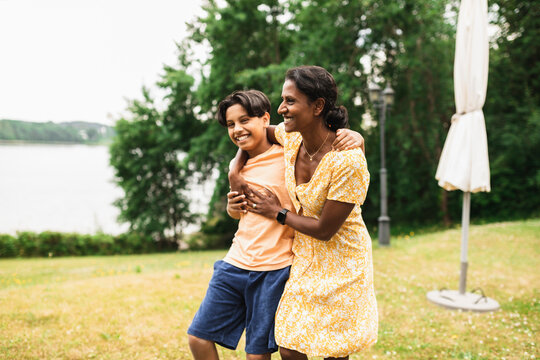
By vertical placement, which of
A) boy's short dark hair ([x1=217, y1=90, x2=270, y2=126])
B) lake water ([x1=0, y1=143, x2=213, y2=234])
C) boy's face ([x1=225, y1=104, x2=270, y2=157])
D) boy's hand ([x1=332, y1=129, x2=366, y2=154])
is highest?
boy's short dark hair ([x1=217, y1=90, x2=270, y2=126])

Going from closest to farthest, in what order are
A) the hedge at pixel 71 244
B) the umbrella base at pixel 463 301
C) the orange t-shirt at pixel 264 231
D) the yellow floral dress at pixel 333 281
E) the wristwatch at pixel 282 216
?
the yellow floral dress at pixel 333 281 < the wristwatch at pixel 282 216 < the orange t-shirt at pixel 264 231 < the umbrella base at pixel 463 301 < the hedge at pixel 71 244

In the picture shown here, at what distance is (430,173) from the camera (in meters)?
16.7

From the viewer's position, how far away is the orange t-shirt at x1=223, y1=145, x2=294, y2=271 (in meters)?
2.24

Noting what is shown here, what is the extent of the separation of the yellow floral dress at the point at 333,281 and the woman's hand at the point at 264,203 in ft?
0.39

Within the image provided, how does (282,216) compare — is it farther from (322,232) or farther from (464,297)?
(464,297)

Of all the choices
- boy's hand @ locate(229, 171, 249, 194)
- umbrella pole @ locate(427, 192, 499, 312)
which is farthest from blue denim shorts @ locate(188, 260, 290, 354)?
umbrella pole @ locate(427, 192, 499, 312)

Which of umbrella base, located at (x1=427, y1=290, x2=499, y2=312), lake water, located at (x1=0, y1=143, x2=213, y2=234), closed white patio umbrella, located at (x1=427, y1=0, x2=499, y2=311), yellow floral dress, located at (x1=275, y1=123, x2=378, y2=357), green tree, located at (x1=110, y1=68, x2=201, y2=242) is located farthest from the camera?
lake water, located at (x1=0, y1=143, x2=213, y2=234)

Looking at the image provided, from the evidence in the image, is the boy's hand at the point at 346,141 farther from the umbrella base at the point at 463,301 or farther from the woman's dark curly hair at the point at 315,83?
the umbrella base at the point at 463,301

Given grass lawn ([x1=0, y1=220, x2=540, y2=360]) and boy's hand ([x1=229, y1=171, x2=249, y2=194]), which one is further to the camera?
grass lawn ([x1=0, y1=220, x2=540, y2=360])

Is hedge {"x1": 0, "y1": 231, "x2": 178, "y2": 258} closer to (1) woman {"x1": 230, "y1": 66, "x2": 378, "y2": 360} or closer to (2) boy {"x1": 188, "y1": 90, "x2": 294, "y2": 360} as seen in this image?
(2) boy {"x1": 188, "y1": 90, "x2": 294, "y2": 360}

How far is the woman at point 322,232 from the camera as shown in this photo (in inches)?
78.5

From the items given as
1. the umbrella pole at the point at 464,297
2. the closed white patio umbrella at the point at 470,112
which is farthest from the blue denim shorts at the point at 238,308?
the umbrella pole at the point at 464,297

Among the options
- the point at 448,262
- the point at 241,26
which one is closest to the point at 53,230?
the point at 241,26

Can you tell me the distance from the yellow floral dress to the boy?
0.32 feet
